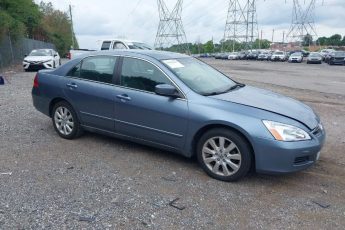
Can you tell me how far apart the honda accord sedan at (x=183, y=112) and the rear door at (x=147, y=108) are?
13mm

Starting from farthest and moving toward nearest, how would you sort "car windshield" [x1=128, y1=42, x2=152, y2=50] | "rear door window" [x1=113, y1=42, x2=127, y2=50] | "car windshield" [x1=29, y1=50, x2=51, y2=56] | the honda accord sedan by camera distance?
"car windshield" [x1=29, y1=50, x2=51, y2=56] < "rear door window" [x1=113, y1=42, x2=127, y2=50] < "car windshield" [x1=128, y1=42, x2=152, y2=50] < the honda accord sedan

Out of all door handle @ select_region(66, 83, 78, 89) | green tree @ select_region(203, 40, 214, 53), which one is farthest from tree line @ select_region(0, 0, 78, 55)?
green tree @ select_region(203, 40, 214, 53)

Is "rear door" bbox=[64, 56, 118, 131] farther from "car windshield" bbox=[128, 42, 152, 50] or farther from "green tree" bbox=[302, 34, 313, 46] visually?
"green tree" bbox=[302, 34, 313, 46]

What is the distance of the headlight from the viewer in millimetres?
4247

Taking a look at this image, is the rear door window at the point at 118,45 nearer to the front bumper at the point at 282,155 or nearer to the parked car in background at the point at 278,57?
the front bumper at the point at 282,155

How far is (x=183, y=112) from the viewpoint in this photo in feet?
15.6

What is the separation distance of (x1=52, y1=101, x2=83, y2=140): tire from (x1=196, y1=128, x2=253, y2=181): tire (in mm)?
2302

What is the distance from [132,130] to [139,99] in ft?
1.55

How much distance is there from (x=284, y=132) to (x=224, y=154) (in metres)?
0.76

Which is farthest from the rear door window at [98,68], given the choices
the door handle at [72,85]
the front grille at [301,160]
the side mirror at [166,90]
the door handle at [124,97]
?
the front grille at [301,160]

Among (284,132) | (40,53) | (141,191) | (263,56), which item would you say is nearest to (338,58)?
(263,56)

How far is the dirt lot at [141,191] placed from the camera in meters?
3.62

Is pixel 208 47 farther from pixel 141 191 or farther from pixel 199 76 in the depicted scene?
pixel 141 191

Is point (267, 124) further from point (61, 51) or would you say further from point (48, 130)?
point (61, 51)
